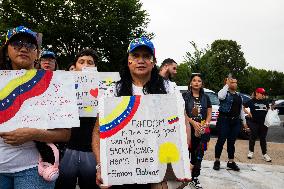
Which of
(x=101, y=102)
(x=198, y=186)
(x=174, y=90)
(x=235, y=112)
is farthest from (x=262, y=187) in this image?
(x=101, y=102)

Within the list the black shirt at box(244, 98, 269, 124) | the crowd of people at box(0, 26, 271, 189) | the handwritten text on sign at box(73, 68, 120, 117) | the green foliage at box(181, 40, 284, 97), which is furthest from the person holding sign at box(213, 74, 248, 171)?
the green foliage at box(181, 40, 284, 97)

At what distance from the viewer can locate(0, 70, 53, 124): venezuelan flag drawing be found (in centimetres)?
241

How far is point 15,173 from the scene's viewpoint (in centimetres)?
237

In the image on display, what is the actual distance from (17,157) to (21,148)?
65mm

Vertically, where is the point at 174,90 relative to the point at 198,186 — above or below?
above

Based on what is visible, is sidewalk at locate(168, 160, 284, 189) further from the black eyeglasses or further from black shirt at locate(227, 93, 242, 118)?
the black eyeglasses

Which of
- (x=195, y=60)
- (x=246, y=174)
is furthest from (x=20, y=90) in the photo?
(x=195, y=60)

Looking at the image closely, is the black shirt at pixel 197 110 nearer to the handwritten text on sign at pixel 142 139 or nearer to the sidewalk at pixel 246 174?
the sidewalk at pixel 246 174

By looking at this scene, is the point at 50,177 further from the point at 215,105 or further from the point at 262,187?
the point at 215,105

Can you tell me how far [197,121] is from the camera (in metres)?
6.03

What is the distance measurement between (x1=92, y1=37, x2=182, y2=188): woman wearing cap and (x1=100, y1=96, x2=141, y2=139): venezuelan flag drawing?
0.62ft

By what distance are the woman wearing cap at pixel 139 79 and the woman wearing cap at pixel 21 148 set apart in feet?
1.25

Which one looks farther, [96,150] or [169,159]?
[96,150]

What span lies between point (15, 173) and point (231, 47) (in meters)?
68.6
